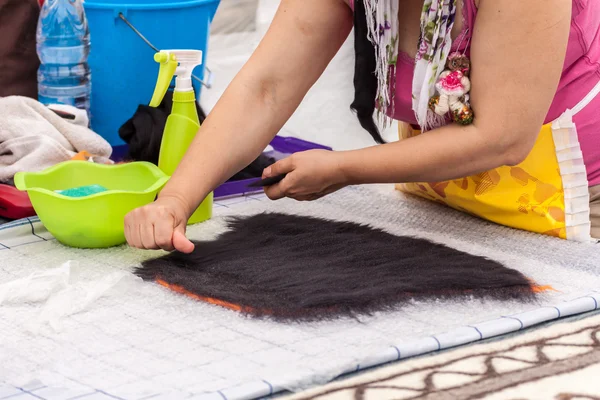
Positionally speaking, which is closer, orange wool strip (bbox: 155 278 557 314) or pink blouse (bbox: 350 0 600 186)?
orange wool strip (bbox: 155 278 557 314)

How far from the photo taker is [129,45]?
2141 millimetres

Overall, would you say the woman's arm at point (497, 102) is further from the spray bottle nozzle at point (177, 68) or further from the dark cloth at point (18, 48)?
the dark cloth at point (18, 48)

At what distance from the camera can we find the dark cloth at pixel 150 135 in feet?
6.23

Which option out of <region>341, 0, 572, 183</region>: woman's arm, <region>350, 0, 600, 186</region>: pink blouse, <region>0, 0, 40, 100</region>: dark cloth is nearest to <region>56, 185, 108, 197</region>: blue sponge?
<region>341, 0, 572, 183</region>: woman's arm

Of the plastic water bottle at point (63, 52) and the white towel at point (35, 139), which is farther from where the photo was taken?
the plastic water bottle at point (63, 52)

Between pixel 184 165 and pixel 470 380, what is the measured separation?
65 centimetres

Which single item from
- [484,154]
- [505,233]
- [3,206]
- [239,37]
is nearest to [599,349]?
[484,154]

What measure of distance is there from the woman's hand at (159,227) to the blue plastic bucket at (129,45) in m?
0.87

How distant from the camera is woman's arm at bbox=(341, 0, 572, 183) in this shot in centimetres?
132

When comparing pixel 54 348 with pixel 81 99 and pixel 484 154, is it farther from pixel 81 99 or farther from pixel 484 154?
pixel 81 99

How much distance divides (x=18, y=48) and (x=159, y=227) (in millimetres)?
1066

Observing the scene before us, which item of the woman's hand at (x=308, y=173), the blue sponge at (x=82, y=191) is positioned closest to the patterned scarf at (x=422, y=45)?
the woman's hand at (x=308, y=173)

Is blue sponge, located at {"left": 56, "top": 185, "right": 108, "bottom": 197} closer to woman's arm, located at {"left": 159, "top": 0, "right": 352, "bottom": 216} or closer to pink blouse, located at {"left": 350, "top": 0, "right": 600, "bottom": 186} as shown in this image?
woman's arm, located at {"left": 159, "top": 0, "right": 352, "bottom": 216}

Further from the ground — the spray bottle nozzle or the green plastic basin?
the spray bottle nozzle
